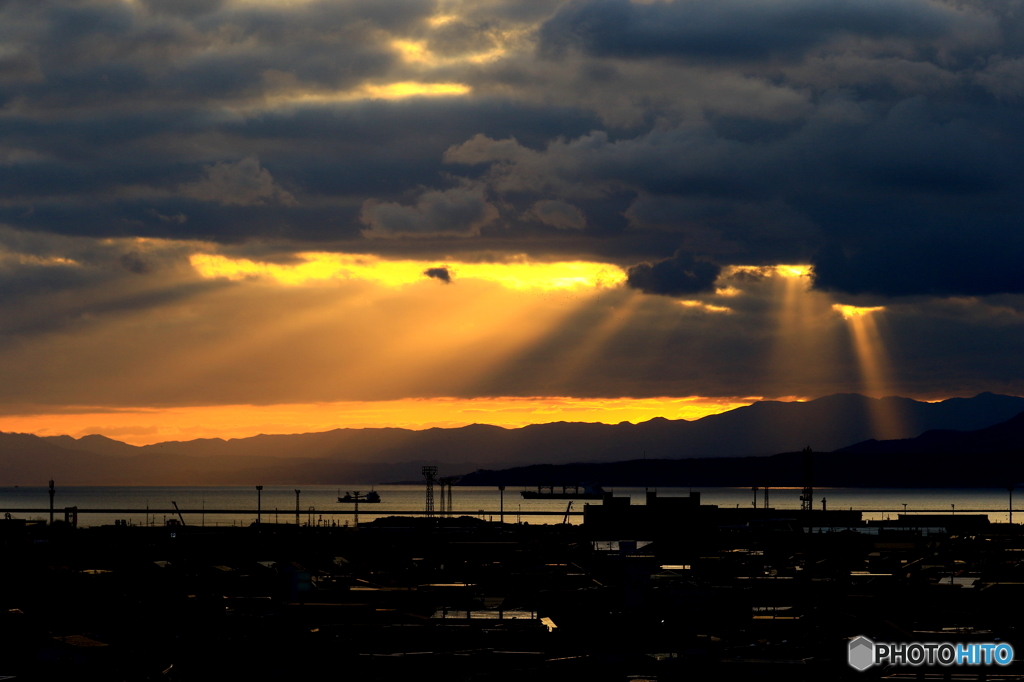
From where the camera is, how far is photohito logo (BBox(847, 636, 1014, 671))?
1335 inches

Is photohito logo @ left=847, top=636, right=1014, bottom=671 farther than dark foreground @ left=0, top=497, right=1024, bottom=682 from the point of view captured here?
No

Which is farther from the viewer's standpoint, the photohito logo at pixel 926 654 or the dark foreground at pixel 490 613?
the dark foreground at pixel 490 613

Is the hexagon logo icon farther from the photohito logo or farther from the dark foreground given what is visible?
the dark foreground

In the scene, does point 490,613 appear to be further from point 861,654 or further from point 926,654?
point 926,654

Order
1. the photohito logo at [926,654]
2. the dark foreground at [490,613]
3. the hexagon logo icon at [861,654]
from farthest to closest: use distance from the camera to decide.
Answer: the dark foreground at [490,613] → the hexagon logo icon at [861,654] → the photohito logo at [926,654]

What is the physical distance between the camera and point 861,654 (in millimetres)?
36000

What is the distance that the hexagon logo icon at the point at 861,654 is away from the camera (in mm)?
35375

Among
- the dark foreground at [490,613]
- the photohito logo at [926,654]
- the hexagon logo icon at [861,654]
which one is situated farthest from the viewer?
the dark foreground at [490,613]

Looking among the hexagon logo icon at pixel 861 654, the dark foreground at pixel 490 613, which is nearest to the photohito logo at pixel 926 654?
the hexagon logo icon at pixel 861 654

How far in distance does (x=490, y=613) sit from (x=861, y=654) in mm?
19795

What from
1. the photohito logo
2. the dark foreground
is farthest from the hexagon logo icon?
the dark foreground

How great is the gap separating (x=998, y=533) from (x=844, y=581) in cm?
7111

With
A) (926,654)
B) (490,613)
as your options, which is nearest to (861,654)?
(926,654)

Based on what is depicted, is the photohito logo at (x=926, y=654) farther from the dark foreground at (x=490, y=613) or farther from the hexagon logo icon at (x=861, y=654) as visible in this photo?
the dark foreground at (x=490, y=613)
